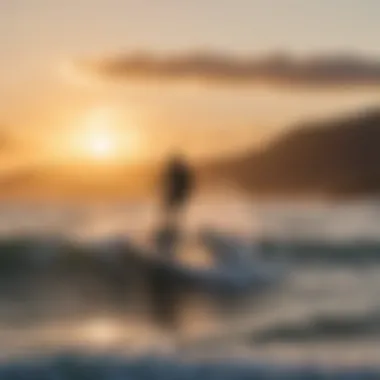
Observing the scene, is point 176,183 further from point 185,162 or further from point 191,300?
point 191,300

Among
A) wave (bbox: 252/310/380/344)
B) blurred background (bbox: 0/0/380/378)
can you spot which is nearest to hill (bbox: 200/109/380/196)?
blurred background (bbox: 0/0/380/378)

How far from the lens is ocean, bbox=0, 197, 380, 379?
3.80 feet

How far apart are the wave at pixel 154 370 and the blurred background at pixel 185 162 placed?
41 mm

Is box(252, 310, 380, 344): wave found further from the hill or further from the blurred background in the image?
the hill

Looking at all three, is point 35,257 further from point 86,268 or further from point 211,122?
point 211,122

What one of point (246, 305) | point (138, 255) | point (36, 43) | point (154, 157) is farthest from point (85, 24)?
point (246, 305)

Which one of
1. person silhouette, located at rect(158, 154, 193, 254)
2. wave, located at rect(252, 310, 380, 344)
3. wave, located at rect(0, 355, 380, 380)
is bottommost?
wave, located at rect(0, 355, 380, 380)

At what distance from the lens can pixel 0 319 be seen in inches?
47.3

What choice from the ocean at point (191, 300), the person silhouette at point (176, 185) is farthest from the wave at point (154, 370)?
the person silhouette at point (176, 185)

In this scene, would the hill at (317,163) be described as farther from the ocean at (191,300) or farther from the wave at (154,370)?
the wave at (154,370)

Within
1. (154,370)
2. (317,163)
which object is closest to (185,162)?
(317,163)

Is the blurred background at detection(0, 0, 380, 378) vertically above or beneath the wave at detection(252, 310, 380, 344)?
above

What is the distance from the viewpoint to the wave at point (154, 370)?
1.14 meters

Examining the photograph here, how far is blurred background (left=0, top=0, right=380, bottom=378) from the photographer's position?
48.1 inches
